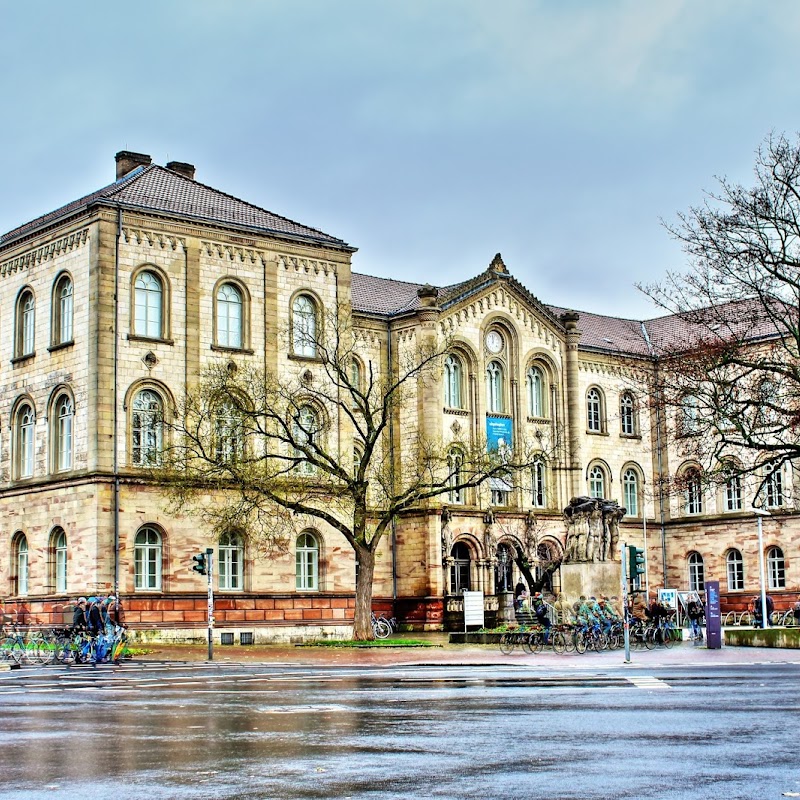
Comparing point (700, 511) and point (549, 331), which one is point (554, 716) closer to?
point (549, 331)

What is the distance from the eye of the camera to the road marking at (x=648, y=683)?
24450 millimetres

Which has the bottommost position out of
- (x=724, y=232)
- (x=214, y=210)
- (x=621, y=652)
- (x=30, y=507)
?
(x=621, y=652)

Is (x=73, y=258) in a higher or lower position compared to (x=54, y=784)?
higher

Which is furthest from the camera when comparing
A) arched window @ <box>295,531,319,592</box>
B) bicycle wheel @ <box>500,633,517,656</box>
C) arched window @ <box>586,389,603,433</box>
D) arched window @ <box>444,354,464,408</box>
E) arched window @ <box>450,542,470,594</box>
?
arched window @ <box>586,389,603,433</box>

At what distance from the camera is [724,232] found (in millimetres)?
39594

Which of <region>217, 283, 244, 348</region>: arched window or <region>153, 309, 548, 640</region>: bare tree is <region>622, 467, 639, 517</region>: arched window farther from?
<region>217, 283, 244, 348</region>: arched window

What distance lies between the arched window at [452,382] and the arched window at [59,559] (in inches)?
786

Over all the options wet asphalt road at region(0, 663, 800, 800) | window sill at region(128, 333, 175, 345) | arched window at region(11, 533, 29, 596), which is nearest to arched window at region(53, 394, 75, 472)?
window sill at region(128, 333, 175, 345)

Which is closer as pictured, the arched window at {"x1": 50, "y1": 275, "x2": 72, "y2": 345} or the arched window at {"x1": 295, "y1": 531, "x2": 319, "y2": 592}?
the arched window at {"x1": 50, "y1": 275, "x2": 72, "y2": 345}

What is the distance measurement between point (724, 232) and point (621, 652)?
1246 cm

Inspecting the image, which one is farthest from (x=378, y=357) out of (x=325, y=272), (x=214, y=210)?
(x=214, y=210)

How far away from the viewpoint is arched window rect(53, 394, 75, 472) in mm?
51594

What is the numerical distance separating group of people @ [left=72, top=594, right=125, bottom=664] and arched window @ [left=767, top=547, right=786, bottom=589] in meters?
37.3

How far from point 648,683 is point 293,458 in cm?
2441
